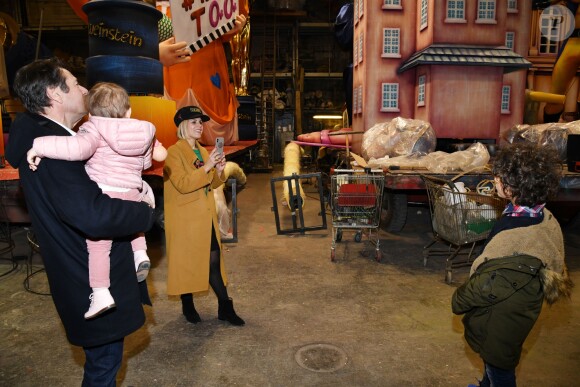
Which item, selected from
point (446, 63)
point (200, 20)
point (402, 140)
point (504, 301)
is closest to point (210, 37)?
point (200, 20)

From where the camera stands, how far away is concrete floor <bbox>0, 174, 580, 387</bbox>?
3160 millimetres

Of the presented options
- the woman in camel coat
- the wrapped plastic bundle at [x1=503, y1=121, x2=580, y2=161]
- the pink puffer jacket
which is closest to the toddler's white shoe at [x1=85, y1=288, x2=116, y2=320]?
the pink puffer jacket

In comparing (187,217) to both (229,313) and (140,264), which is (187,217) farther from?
(140,264)

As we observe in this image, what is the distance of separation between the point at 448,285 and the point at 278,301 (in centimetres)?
199

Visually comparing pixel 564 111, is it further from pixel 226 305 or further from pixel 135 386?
pixel 135 386

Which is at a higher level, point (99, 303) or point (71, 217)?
point (71, 217)

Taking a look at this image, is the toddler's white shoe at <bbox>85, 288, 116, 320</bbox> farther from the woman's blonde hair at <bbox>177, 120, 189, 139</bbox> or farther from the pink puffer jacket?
the woman's blonde hair at <bbox>177, 120, 189, 139</bbox>

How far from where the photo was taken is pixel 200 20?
10141 mm

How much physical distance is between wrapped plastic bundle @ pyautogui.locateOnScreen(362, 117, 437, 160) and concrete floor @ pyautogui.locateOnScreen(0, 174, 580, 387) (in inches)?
87.4

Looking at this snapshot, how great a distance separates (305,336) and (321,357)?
0.38 metres

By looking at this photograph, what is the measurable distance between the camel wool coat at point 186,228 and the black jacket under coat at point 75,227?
4.59ft

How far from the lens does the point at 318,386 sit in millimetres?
3023

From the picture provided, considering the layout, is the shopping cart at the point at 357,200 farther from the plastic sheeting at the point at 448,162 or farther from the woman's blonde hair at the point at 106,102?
the woman's blonde hair at the point at 106,102

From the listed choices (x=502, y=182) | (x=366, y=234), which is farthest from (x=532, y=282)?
(x=366, y=234)
